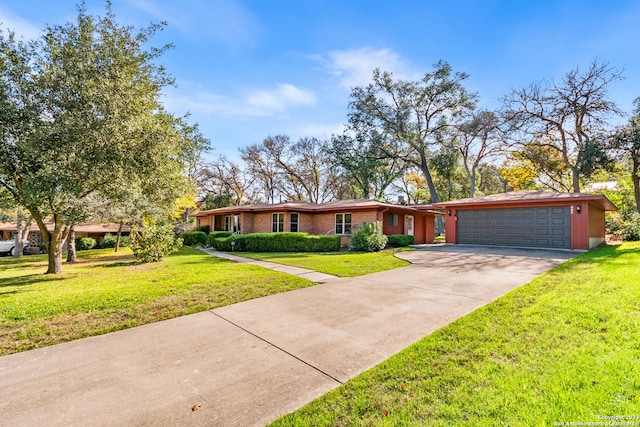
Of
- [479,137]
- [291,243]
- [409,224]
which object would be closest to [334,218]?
[291,243]

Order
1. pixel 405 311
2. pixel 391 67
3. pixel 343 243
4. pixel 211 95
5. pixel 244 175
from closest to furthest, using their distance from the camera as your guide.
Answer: pixel 405 311, pixel 211 95, pixel 343 243, pixel 391 67, pixel 244 175

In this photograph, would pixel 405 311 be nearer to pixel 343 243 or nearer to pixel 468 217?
pixel 343 243

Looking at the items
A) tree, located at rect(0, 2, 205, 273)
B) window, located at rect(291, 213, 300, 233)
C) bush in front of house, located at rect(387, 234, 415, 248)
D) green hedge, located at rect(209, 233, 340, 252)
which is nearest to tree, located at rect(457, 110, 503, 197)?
bush in front of house, located at rect(387, 234, 415, 248)

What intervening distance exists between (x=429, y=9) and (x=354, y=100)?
17.2m

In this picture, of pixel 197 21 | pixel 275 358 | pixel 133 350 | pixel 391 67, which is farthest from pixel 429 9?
pixel 391 67

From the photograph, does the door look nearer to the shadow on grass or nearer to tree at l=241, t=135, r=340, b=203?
tree at l=241, t=135, r=340, b=203

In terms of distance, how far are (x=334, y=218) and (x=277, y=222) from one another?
371cm

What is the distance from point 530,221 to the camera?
15.0 meters

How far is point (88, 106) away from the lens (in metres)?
7.60

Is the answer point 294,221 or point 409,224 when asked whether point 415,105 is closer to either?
point 409,224

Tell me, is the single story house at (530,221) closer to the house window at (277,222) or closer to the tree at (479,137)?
the tree at (479,137)

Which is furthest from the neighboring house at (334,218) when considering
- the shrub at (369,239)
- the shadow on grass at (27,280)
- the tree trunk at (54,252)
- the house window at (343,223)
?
the shadow on grass at (27,280)

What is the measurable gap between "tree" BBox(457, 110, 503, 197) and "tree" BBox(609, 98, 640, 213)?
842 centimetres

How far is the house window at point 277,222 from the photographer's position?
19250mm
